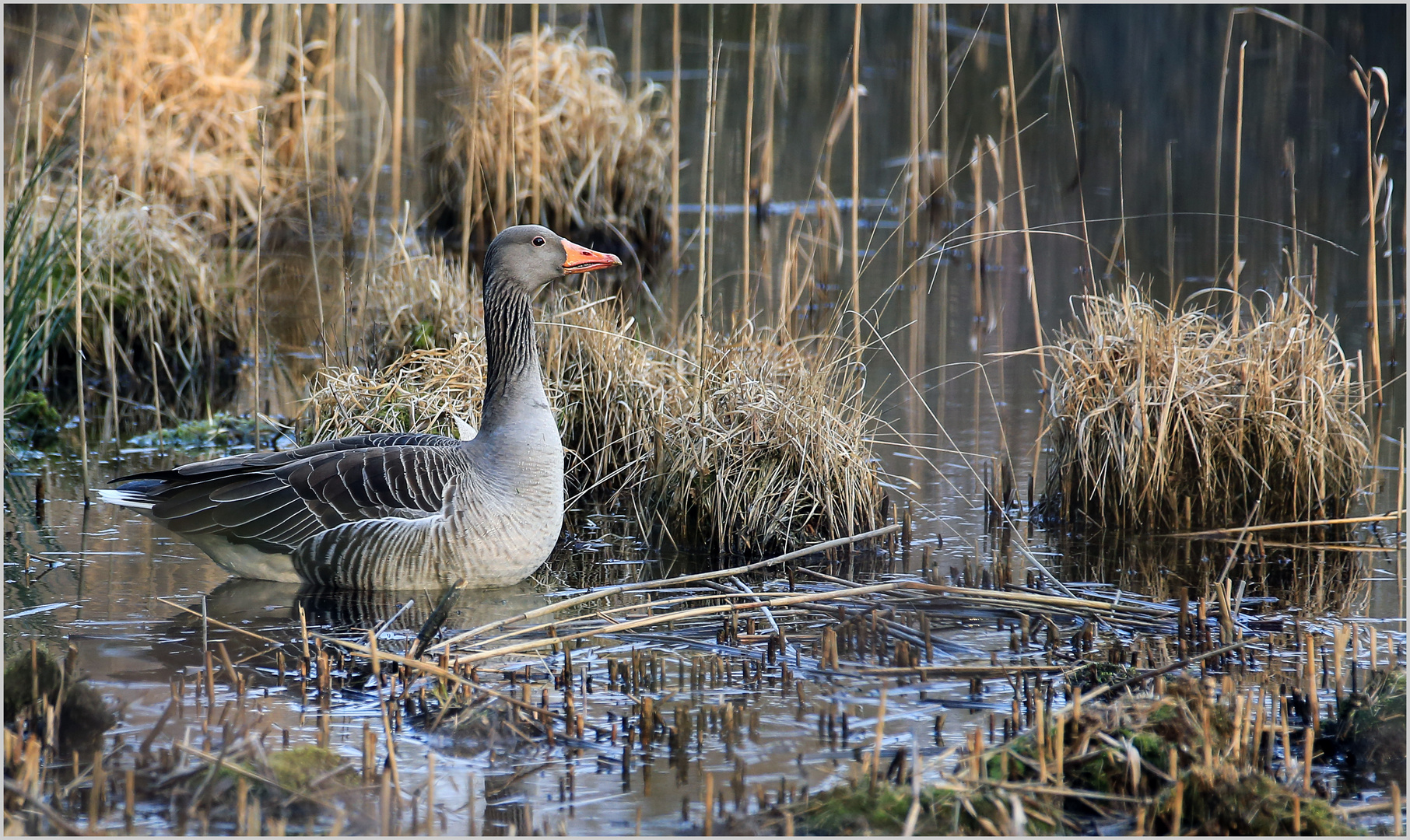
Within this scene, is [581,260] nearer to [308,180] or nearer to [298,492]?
[298,492]

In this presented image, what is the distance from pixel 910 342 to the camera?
12156 millimetres

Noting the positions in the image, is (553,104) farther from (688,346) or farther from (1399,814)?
(1399,814)

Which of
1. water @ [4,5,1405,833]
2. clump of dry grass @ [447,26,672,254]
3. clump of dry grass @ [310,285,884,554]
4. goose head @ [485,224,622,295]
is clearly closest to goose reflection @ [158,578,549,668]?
water @ [4,5,1405,833]

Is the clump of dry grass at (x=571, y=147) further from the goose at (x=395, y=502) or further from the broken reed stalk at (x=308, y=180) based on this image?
the goose at (x=395, y=502)

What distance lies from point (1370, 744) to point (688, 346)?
4.94 m

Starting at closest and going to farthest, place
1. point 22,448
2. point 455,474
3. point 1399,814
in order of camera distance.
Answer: point 1399,814
point 455,474
point 22,448

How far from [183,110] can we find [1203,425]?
1251 cm

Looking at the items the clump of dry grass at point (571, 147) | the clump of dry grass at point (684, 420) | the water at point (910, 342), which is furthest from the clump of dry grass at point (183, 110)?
the clump of dry grass at point (684, 420)

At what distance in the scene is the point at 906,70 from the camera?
973 inches

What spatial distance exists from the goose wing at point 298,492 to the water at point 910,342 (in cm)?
40

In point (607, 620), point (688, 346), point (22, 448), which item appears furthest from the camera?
point (22, 448)

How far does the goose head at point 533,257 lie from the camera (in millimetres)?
7086

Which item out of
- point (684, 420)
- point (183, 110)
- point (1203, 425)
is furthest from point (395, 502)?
point (183, 110)

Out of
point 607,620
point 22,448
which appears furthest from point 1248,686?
point 22,448
